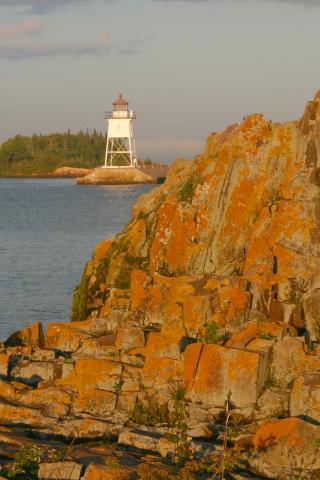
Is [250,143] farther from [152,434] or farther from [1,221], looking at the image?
[1,221]

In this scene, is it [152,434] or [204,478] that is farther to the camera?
[152,434]

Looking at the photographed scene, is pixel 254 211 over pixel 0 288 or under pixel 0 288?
over

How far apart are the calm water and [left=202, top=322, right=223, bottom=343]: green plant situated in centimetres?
1107

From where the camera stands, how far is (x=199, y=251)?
928 inches

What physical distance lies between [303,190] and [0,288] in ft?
63.3

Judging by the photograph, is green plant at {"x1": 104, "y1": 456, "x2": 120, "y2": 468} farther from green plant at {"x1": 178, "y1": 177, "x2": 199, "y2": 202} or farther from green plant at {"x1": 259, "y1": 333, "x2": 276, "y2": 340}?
green plant at {"x1": 178, "y1": 177, "x2": 199, "y2": 202}

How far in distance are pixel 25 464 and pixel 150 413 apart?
3.59 metres

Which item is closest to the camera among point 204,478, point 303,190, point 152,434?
point 204,478

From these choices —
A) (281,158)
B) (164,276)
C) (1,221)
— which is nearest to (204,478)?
(164,276)

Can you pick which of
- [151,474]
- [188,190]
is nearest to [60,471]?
[151,474]

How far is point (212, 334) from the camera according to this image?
19156mm

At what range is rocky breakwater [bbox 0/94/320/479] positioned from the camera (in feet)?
52.1

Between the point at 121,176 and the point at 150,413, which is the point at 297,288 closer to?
the point at 150,413

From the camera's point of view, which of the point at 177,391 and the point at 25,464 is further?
the point at 177,391
